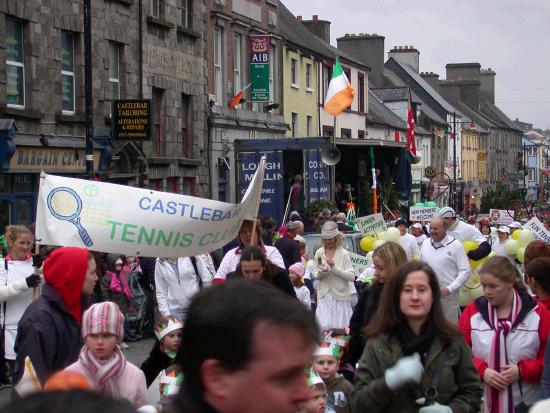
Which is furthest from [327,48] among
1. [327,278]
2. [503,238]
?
[327,278]

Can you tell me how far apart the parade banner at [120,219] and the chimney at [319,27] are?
41911 mm

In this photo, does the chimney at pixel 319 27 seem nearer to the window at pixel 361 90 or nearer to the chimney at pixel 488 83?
the window at pixel 361 90

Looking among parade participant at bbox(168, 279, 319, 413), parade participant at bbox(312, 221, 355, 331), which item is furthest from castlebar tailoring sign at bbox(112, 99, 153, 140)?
parade participant at bbox(168, 279, 319, 413)

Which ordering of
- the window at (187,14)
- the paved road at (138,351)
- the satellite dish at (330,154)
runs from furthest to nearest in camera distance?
the window at (187,14) < the satellite dish at (330,154) < the paved road at (138,351)

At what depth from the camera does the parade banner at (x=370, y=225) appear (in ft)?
60.8

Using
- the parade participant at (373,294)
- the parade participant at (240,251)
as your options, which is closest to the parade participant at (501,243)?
the parade participant at (240,251)

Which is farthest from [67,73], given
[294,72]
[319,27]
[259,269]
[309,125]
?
[319,27]

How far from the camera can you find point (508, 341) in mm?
6137

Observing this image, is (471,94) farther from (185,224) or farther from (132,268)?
(185,224)

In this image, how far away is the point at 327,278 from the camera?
11352mm

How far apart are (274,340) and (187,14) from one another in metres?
27.5

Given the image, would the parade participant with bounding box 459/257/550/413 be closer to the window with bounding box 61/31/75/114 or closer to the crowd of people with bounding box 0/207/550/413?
the crowd of people with bounding box 0/207/550/413

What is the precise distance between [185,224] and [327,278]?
270 centimetres

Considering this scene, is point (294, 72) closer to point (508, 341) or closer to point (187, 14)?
point (187, 14)
